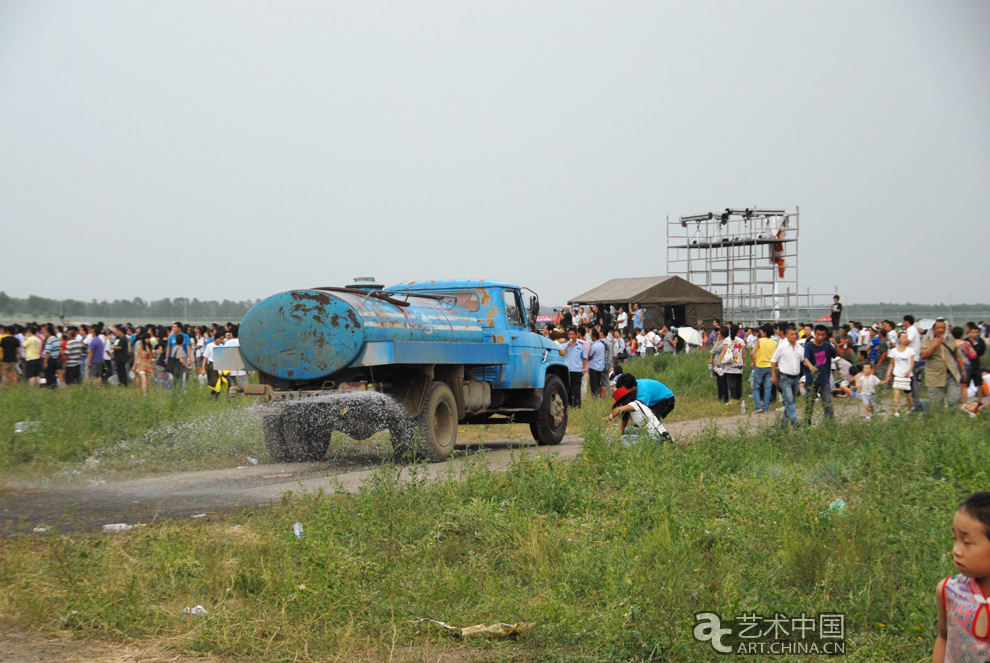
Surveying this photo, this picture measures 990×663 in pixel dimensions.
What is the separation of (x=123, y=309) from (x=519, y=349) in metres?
22.4

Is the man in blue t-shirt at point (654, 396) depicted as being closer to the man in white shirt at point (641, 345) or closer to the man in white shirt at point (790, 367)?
the man in white shirt at point (790, 367)

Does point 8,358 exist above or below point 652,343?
below

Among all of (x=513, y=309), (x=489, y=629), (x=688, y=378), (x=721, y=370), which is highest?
(x=513, y=309)

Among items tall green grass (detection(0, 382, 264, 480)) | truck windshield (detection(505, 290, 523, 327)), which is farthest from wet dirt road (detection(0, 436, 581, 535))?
truck windshield (detection(505, 290, 523, 327))

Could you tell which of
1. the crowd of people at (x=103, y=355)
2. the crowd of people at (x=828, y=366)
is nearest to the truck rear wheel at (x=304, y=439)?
the crowd of people at (x=828, y=366)

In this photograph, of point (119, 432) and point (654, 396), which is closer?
point (654, 396)

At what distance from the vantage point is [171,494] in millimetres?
10164

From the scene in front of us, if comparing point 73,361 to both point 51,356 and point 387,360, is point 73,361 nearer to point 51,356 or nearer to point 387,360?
point 51,356

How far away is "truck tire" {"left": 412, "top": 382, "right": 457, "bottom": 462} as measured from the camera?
42.2 feet

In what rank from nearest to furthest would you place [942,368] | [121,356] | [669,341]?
1. [942,368]
2. [121,356]
3. [669,341]

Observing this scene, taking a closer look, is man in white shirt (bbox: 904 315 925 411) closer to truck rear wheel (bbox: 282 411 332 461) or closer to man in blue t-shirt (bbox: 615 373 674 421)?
man in blue t-shirt (bbox: 615 373 674 421)

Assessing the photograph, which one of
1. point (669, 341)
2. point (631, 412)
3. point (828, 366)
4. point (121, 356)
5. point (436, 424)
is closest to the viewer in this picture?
point (631, 412)

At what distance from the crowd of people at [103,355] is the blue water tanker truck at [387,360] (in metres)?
7.02

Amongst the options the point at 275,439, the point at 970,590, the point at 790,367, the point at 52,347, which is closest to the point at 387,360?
the point at 275,439
